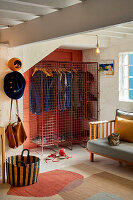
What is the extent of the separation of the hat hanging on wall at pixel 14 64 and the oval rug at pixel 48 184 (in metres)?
1.88

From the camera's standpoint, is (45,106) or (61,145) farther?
(61,145)

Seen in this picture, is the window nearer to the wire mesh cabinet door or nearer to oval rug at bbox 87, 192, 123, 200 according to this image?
the wire mesh cabinet door

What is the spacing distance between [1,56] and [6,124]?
3.77ft

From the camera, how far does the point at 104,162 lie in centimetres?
545

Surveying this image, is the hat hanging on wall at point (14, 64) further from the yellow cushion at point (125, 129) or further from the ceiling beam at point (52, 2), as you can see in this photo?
the yellow cushion at point (125, 129)

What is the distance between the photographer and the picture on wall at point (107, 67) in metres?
6.57

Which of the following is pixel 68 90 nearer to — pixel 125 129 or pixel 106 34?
pixel 106 34

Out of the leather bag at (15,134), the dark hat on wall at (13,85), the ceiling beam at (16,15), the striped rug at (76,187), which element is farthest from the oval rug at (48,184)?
the ceiling beam at (16,15)

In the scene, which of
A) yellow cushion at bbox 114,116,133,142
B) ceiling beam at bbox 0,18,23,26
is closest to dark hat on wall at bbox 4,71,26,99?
ceiling beam at bbox 0,18,23,26

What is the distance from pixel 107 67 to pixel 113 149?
243 cm

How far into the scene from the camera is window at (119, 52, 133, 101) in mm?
6277

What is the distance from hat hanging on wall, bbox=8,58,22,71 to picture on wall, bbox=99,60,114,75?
2.72 m

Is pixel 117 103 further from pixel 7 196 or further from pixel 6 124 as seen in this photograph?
pixel 7 196

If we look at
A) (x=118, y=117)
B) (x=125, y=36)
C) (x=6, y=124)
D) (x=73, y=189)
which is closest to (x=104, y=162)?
(x=118, y=117)
